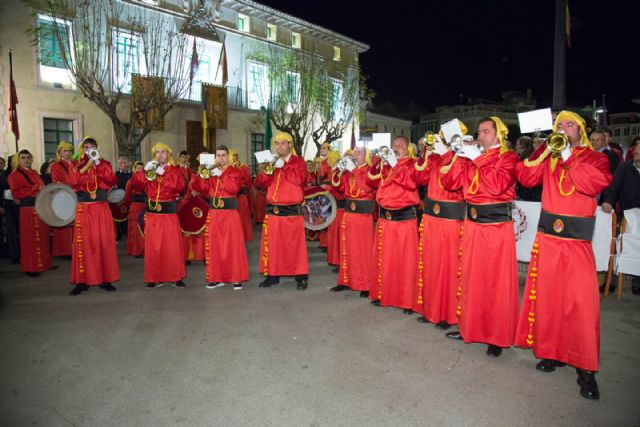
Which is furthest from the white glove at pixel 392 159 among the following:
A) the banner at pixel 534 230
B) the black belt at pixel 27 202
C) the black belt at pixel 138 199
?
the black belt at pixel 27 202

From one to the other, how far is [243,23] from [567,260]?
82.8 ft

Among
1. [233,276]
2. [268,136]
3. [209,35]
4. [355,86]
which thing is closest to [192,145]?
[268,136]

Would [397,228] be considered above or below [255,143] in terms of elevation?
below

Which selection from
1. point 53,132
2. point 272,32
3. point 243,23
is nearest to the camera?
point 53,132

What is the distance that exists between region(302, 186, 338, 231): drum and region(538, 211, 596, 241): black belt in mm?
4233

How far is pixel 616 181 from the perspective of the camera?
243 inches

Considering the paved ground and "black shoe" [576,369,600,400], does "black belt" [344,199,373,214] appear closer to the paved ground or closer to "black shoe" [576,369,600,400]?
the paved ground

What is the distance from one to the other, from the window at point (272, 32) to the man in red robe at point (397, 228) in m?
23.6

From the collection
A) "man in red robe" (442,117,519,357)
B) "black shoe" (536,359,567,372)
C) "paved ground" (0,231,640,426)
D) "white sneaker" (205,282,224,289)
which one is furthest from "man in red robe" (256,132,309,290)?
"black shoe" (536,359,567,372)

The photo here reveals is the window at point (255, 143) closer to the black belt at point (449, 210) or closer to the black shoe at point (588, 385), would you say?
the black belt at point (449, 210)

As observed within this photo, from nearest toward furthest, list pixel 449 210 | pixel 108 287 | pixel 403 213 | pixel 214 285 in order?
1. pixel 449 210
2. pixel 403 213
3. pixel 108 287
4. pixel 214 285

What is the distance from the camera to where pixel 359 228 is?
640cm

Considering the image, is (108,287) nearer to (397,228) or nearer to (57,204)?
(57,204)

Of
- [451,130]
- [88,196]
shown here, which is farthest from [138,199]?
[451,130]
